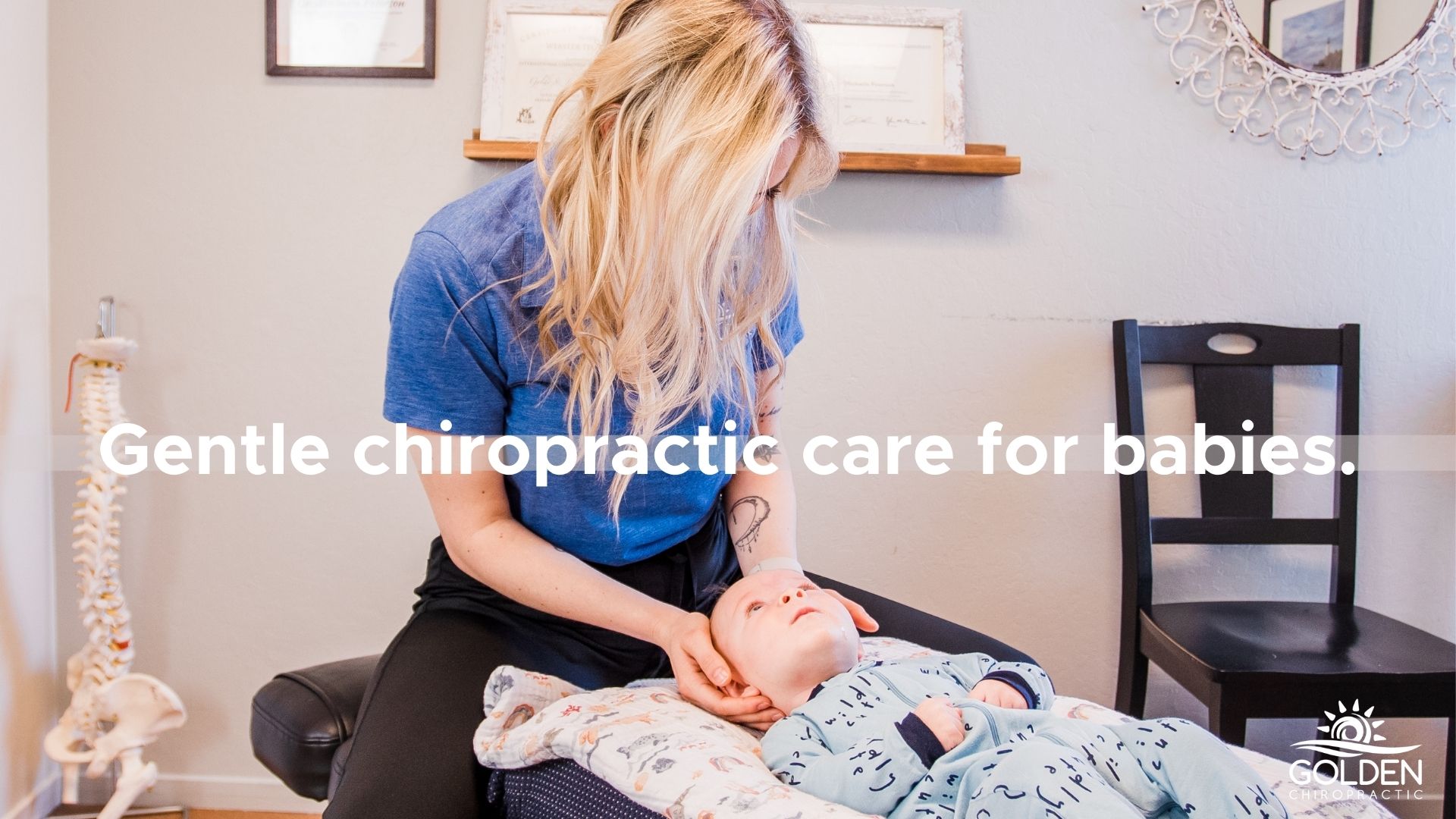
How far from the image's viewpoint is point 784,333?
1.30 m

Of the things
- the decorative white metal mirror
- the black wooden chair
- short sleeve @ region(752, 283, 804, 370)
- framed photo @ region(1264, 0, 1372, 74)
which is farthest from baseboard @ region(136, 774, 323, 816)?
framed photo @ region(1264, 0, 1372, 74)

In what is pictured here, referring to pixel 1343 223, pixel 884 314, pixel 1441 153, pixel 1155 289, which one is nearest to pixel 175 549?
pixel 884 314

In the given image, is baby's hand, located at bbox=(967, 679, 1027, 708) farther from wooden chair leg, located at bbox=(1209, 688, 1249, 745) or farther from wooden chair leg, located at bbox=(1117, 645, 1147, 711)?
wooden chair leg, located at bbox=(1117, 645, 1147, 711)

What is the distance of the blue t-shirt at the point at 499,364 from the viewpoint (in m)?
1.02

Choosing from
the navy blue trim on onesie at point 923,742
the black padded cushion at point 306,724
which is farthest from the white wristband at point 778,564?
the black padded cushion at point 306,724

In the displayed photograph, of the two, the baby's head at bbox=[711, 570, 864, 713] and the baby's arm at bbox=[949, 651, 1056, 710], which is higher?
the baby's head at bbox=[711, 570, 864, 713]

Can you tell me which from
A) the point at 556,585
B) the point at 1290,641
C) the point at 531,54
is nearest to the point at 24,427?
the point at 531,54

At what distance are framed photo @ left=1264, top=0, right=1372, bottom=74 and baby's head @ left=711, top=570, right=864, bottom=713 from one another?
1.50 m

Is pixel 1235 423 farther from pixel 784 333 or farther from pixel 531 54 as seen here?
pixel 531 54

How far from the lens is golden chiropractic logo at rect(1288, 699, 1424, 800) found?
4.50 feet

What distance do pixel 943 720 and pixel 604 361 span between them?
1.66 ft

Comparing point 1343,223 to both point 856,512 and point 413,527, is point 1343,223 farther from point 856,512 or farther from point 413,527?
point 413,527

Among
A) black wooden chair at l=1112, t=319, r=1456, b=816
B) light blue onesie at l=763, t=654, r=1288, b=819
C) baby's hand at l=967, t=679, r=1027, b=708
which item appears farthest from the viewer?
black wooden chair at l=1112, t=319, r=1456, b=816

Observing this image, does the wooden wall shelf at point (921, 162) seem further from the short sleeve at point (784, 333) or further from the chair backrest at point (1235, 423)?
the short sleeve at point (784, 333)
